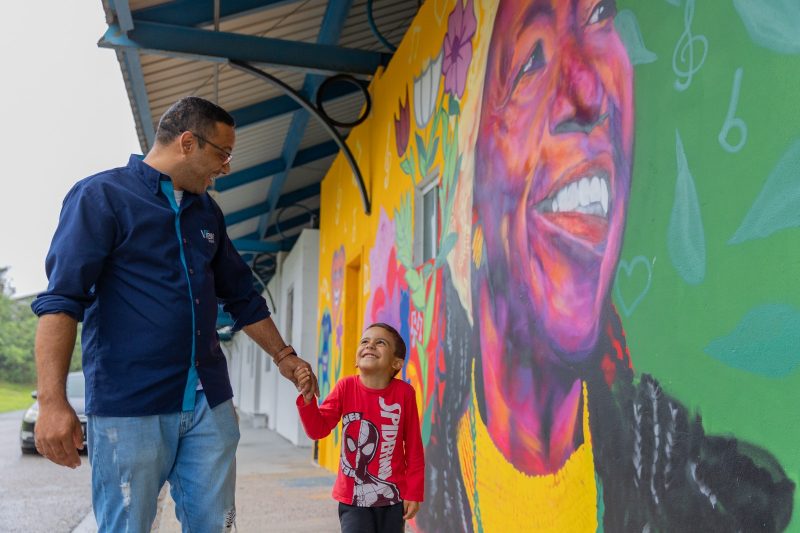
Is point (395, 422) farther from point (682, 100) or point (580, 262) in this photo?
point (682, 100)

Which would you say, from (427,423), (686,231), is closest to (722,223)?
(686,231)

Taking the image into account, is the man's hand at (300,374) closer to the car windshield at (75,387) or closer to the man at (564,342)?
the man at (564,342)

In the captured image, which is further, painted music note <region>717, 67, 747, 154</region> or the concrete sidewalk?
the concrete sidewalk

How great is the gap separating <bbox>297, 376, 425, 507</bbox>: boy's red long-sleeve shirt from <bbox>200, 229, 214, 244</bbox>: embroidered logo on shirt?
0.84 m

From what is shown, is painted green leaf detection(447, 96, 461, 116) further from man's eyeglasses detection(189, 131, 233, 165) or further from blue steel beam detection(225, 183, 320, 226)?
blue steel beam detection(225, 183, 320, 226)

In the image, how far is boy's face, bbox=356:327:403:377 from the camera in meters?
3.20

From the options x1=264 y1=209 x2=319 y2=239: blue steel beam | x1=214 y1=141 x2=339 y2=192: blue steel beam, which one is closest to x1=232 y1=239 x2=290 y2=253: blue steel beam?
x1=264 y1=209 x2=319 y2=239: blue steel beam

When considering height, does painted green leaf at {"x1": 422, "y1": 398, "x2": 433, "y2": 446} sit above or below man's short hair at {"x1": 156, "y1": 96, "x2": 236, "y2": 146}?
below

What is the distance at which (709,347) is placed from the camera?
197 centimetres

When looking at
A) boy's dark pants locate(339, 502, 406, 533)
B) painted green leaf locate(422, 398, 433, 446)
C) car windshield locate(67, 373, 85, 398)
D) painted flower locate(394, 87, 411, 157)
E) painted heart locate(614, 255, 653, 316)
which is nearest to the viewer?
painted heart locate(614, 255, 653, 316)

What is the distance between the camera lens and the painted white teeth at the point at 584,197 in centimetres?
261

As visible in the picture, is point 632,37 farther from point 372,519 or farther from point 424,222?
point 424,222

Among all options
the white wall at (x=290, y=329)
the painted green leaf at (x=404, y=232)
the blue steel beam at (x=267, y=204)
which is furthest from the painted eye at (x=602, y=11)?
the blue steel beam at (x=267, y=204)

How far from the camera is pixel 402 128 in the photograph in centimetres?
579
